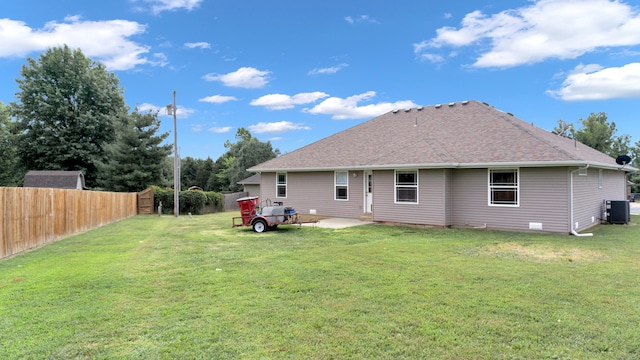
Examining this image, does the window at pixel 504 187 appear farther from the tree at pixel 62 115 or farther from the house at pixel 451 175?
the tree at pixel 62 115

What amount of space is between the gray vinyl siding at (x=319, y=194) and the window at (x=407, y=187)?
230cm

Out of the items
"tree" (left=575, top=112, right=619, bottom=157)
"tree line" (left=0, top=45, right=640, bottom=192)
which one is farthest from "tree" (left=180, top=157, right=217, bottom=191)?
"tree" (left=575, top=112, right=619, bottom=157)

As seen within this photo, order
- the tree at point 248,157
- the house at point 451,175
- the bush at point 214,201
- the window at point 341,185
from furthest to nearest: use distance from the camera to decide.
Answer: the tree at point 248,157, the bush at point 214,201, the window at point 341,185, the house at point 451,175

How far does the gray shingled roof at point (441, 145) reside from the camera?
42.0 ft

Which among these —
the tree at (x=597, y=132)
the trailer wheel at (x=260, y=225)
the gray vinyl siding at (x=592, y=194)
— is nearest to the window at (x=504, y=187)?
the gray vinyl siding at (x=592, y=194)

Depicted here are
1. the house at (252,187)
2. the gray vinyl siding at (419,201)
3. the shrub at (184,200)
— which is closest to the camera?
the gray vinyl siding at (419,201)

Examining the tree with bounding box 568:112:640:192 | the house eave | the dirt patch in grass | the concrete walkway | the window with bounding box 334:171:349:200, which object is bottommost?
the dirt patch in grass

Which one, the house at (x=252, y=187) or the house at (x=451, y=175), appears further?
the house at (x=252, y=187)

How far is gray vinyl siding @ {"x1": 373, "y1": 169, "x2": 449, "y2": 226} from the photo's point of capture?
44.3 feet

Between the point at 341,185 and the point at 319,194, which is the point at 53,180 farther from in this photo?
the point at 341,185

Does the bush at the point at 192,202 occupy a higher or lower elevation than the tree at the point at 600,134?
lower

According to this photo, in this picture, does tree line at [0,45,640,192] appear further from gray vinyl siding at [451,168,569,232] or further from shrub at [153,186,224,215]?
gray vinyl siding at [451,168,569,232]

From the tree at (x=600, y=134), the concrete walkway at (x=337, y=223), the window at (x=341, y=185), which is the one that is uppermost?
the tree at (x=600, y=134)

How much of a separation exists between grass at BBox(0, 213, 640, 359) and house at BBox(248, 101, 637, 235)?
3387 millimetres
